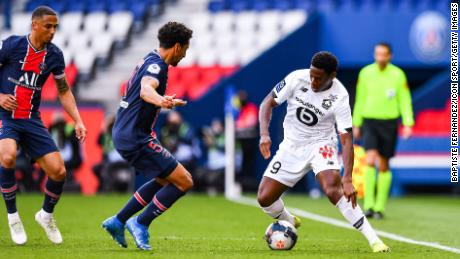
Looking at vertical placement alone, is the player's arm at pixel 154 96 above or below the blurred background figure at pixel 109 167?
above

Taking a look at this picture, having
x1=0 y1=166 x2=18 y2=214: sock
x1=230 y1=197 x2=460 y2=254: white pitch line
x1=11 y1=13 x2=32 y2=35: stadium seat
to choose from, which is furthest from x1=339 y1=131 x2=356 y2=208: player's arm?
x1=11 y1=13 x2=32 y2=35: stadium seat

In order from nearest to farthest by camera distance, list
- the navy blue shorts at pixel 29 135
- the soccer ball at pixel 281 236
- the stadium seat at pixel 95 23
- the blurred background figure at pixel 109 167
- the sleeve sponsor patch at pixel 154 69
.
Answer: the sleeve sponsor patch at pixel 154 69
the soccer ball at pixel 281 236
the navy blue shorts at pixel 29 135
the blurred background figure at pixel 109 167
the stadium seat at pixel 95 23

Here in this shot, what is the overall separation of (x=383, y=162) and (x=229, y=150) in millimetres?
5635

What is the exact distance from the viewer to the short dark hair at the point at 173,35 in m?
8.63

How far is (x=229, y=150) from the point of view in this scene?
19.2 meters

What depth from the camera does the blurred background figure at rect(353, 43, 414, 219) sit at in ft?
45.4

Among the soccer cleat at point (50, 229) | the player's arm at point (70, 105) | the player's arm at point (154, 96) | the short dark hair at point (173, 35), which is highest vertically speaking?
the short dark hair at point (173, 35)

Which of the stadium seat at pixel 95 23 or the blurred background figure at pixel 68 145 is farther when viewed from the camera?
the stadium seat at pixel 95 23

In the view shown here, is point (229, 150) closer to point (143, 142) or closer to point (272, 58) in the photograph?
point (272, 58)

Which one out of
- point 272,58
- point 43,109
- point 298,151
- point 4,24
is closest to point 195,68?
point 272,58

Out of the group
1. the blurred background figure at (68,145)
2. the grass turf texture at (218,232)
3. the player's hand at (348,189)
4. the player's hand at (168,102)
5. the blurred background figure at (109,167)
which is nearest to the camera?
the player's hand at (168,102)

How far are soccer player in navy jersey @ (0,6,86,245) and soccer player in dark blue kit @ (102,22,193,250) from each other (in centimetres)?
85

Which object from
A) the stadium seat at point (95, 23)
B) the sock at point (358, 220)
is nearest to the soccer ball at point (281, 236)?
the sock at point (358, 220)

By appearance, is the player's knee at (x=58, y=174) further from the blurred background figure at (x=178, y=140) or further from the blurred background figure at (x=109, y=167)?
the blurred background figure at (x=109, y=167)
